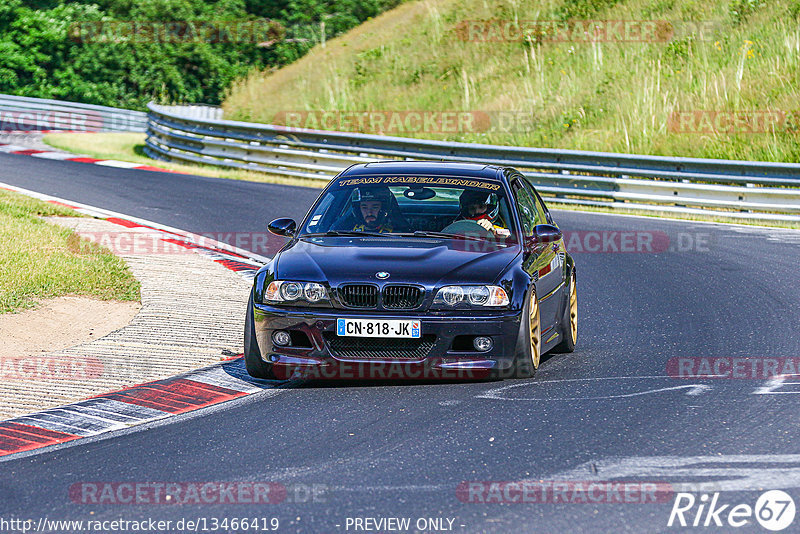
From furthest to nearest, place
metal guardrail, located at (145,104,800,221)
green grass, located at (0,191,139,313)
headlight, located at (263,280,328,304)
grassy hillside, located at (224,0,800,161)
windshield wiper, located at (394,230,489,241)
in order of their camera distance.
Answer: grassy hillside, located at (224,0,800,161), metal guardrail, located at (145,104,800,221), green grass, located at (0,191,139,313), windshield wiper, located at (394,230,489,241), headlight, located at (263,280,328,304)

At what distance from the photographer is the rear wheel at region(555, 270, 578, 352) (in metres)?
9.01

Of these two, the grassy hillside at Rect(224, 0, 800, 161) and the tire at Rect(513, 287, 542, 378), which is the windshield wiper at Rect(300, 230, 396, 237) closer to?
the tire at Rect(513, 287, 542, 378)

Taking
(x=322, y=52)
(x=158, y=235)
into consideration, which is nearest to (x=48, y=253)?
(x=158, y=235)

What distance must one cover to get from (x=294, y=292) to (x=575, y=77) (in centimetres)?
2260

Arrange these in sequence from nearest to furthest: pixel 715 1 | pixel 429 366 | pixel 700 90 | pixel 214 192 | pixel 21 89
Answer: pixel 429 366 → pixel 214 192 → pixel 700 90 → pixel 715 1 → pixel 21 89

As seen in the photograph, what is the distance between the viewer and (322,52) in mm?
37781

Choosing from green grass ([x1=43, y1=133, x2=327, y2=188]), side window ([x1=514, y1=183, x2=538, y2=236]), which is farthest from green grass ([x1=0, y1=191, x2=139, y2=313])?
green grass ([x1=43, y1=133, x2=327, y2=188])

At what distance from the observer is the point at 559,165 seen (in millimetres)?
21219

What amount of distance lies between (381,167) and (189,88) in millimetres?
38850

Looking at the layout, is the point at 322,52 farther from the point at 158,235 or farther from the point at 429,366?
the point at 429,366

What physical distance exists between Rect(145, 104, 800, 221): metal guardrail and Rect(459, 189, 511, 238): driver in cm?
1115

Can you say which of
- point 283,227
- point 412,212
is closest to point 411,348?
point 283,227

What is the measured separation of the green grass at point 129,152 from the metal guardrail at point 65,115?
4226mm

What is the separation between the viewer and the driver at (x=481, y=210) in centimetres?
866
